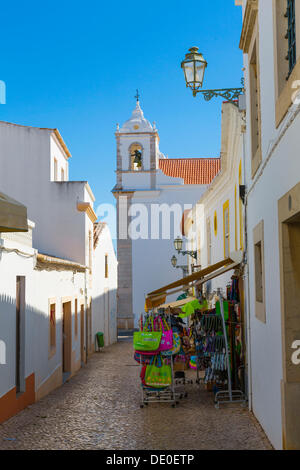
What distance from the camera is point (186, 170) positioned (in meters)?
39.5

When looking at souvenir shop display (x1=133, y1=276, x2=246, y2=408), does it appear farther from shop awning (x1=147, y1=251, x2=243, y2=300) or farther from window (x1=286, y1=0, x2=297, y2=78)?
window (x1=286, y1=0, x2=297, y2=78)

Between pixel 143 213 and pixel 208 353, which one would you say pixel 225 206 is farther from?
pixel 143 213

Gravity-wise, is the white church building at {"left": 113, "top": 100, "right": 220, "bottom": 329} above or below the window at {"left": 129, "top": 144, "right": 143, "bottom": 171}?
below

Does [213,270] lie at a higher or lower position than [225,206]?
lower

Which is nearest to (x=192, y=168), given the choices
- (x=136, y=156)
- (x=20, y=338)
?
(x=136, y=156)

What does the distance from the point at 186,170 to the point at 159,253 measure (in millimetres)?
7261

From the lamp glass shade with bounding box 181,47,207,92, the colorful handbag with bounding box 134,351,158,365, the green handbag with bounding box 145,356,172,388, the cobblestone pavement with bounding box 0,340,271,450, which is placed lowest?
the cobblestone pavement with bounding box 0,340,271,450

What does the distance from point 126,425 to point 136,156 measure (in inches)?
1180

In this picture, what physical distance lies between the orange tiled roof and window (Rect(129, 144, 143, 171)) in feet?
8.26

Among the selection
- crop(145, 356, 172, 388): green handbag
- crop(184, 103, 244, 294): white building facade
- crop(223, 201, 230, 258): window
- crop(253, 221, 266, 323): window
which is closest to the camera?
crop(253, 221, 266, 323): window

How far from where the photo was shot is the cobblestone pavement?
23.9 feet

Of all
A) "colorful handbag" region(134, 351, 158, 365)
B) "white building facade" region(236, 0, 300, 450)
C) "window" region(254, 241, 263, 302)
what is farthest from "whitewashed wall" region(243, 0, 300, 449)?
"colorful handbag" region(134, 351, 158, 365)

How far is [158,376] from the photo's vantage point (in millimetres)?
9961
